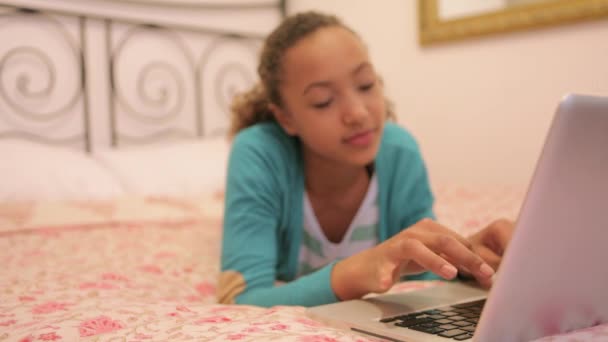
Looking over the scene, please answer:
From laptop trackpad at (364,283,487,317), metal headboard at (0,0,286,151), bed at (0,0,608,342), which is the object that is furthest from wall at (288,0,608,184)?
laptop trackpad at (364,283,487,317)

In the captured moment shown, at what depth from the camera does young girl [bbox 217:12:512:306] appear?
89 cm

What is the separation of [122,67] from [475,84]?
1.33 m

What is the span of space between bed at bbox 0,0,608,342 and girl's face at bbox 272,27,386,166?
0.86 ft

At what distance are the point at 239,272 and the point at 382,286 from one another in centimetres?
31

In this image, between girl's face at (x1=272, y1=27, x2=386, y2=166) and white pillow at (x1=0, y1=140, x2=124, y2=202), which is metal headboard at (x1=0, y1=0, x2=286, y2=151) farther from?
girl's face at (x1=272, y1=27, x2=386, y2=166)

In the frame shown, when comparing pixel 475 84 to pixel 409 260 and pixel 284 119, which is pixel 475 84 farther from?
pixel 409 260

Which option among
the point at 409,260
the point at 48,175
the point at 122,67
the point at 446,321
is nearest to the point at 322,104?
the point at 409,260

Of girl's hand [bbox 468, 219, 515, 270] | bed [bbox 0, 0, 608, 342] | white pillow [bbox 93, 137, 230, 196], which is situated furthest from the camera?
white pillow [bbox 93, 137, 230, 196]

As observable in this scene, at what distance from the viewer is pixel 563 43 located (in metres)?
1.91

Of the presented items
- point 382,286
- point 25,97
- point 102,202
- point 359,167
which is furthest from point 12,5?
point 382,286

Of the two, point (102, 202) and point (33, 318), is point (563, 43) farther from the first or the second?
point (33, 318)

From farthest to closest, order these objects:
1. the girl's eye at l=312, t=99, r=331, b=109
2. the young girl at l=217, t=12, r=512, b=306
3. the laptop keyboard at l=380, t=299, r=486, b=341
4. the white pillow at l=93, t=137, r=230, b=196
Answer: the white pillow at l=93, t=137, r=230, b=196
the girl's eye at l=312, t=99, r=331, b=109
the young girl at l=217, t=12, r=512, b=306
the laptop keyboard at l=380, t=299, r=486, b=341

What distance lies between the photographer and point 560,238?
1.43 feet

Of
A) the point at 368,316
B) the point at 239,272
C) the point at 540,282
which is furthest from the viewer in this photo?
the point at 239,272
